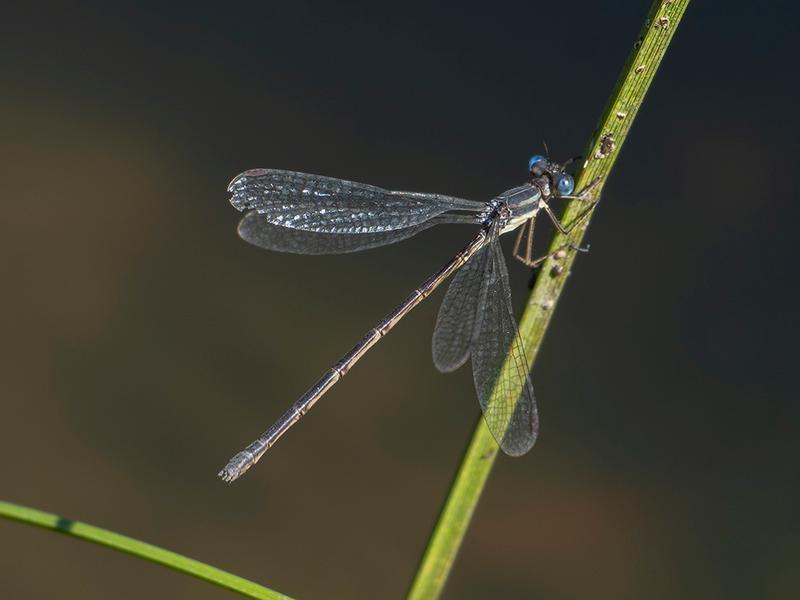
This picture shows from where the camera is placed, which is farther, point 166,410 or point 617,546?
point 166,410

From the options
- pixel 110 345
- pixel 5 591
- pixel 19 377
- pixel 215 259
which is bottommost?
pixel 5 591

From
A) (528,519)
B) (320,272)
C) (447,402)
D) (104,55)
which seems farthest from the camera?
(104,55)

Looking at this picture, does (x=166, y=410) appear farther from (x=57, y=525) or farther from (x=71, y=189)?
(x=57, y=525)

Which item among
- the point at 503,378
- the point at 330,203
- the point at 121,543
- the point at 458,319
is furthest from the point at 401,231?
the point at 121,543

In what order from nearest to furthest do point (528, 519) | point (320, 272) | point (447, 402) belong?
point (528, 519) → point (447, 402) → point (320, 272)

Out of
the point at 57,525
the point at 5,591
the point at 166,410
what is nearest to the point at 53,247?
the point at 166,410

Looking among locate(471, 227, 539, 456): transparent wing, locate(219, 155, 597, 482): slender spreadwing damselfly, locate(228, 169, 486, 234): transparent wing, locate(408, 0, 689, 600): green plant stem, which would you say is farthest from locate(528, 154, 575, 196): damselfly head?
locate(408, 0, 689, 600): green plant stem
